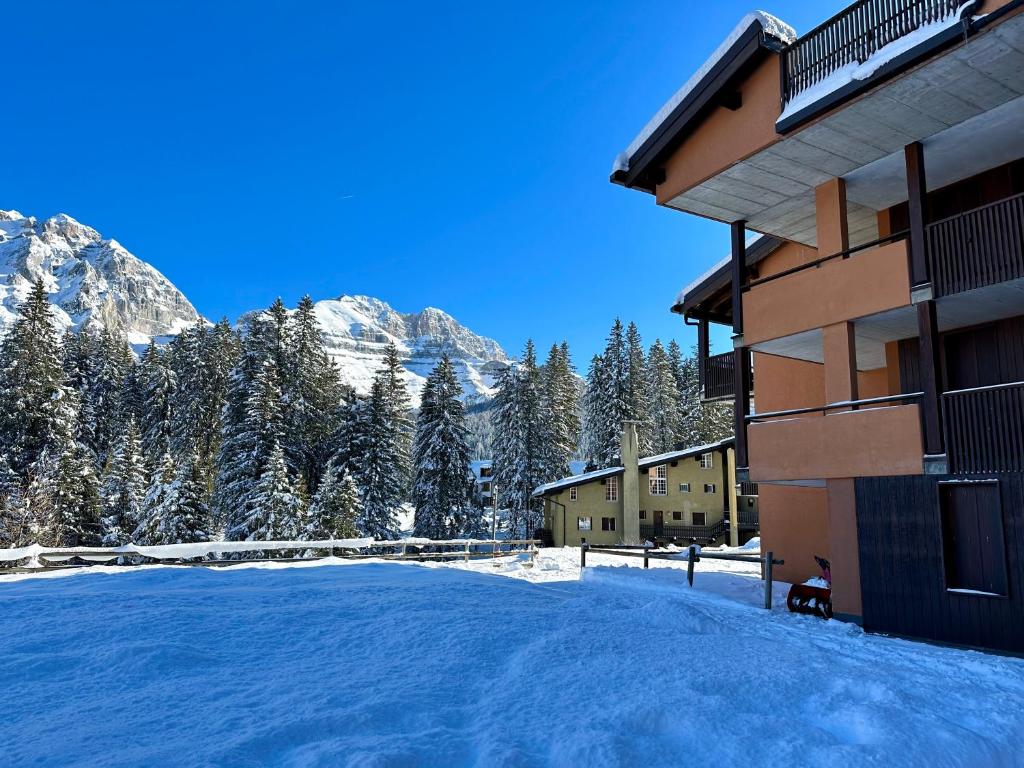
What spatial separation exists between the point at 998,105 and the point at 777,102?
370 cm

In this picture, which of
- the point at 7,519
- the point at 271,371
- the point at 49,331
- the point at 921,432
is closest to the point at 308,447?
the point at 271,371

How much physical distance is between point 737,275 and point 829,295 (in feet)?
8.26

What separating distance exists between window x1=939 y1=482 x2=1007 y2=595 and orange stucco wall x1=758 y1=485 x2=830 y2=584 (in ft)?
17.7

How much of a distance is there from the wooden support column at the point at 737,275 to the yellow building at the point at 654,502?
2607cm

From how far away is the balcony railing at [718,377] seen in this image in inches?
687

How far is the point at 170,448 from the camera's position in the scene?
49406 millimetres

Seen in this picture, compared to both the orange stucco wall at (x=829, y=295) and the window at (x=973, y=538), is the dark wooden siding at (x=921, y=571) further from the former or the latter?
the orange stucco wall at (x=829, y=295)

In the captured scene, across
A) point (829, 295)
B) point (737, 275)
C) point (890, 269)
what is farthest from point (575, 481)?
point (890, 269)

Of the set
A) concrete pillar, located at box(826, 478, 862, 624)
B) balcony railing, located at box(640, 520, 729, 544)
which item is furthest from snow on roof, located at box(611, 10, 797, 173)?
balcony railing, located at box(640, 520, 729, 544)

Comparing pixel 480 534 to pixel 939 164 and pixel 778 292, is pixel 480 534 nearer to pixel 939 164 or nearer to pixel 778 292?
pixel 778 292

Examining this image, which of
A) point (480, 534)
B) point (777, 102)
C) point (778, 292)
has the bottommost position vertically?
point (480, 534)

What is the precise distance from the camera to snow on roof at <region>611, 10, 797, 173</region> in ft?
41.8

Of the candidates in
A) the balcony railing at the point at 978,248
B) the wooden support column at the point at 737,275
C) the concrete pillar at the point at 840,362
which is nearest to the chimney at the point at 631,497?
the wooden support column at the point at 737,275

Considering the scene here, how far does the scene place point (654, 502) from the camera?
42.4 meters
